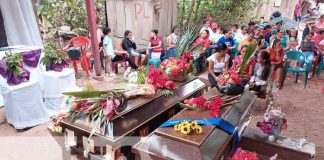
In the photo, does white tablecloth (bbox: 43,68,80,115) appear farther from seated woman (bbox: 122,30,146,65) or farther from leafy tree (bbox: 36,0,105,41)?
leafy tree (bbox: 36,0,105,41)

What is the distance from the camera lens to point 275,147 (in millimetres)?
2920

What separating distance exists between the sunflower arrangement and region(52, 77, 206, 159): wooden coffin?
500mm

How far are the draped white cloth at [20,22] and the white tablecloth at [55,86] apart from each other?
1502 mm

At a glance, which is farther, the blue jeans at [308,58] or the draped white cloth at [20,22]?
the blue jeans at [308,58]

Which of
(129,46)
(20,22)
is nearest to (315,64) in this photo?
(129,46)

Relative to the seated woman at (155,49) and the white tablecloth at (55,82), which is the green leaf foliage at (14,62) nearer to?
the white tablecloth at (55,82)

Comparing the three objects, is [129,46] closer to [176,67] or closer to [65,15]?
[176,67]

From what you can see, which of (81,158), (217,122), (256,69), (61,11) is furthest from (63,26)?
(217,122)

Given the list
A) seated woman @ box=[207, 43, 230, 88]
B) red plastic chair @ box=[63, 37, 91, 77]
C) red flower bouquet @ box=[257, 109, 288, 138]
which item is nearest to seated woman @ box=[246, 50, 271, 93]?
seated woman @ box=[207, 43, 230, 88]

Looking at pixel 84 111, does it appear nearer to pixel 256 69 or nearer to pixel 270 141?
pixel 270 141

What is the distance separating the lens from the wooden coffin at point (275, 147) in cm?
282

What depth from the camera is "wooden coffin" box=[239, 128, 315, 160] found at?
282 cm

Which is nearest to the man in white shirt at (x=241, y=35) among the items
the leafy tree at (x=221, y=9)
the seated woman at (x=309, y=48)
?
the seated woman at (x=309, y=48)

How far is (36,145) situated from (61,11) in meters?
7.29
